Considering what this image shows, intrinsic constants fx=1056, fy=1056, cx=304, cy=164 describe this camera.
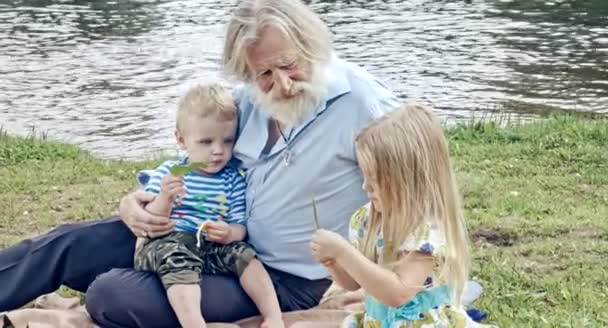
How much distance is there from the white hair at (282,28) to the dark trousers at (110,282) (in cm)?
83

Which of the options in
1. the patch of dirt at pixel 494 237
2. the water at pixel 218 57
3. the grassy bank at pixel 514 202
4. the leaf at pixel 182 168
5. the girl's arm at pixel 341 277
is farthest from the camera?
the water at pixel 218 57

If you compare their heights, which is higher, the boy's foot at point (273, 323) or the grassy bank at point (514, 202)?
the boy's foot at point (273, 323)

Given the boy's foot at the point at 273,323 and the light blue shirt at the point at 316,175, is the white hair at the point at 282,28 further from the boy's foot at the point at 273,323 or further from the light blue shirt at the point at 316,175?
the boy's foot at the point at 273,323

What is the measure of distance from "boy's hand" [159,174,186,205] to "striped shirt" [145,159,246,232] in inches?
4.4

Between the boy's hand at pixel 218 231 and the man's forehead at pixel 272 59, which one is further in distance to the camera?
the boy's hand at pixel 218 231

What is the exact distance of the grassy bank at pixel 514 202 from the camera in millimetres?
4422

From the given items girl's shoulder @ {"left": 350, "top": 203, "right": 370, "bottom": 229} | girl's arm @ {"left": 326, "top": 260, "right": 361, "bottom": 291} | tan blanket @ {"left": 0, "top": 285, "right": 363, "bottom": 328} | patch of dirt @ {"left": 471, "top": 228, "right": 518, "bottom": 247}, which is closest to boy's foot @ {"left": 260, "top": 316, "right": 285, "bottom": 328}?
tan blanket @ {"left": 0, "top": 285, "right": 363, "bottom": 328}

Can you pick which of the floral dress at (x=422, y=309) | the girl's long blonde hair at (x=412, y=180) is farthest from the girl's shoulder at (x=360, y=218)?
the girl's long blonde hair at (x=412, y=180)

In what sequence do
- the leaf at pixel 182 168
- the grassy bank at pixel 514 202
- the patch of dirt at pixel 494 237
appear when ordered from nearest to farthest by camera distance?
the leaf at pixel 182 168
the grassy bank at pixel 514 202
the patch of dirt at pixel 494 237

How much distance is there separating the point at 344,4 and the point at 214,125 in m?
16.0

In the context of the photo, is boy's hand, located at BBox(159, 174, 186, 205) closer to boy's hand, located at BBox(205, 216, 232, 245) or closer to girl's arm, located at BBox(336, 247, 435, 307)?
boy's hand, located at BBox(205, 216, 232, 245)

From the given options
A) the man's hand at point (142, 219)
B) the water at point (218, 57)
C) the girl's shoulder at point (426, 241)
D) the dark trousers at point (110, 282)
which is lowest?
the water at point (218, 57)

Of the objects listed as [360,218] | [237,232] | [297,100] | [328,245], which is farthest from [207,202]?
[328,245]

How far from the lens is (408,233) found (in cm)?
319
